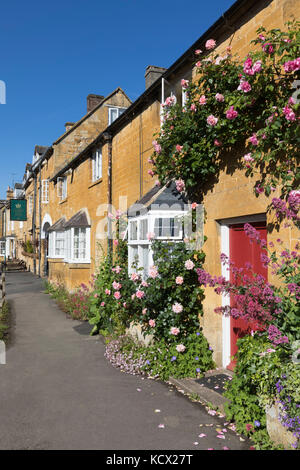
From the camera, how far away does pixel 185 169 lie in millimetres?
5715

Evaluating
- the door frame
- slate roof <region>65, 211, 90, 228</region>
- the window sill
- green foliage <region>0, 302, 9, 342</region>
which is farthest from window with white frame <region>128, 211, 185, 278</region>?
slate roof <region>65, 211, 90, 228</region>

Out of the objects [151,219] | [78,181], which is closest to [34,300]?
[78,181]

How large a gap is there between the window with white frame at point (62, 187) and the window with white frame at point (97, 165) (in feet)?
15.6

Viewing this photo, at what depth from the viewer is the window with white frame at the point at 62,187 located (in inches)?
698

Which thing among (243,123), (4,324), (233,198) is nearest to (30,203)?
(4,324)

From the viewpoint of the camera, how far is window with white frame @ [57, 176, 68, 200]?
58.1 feet

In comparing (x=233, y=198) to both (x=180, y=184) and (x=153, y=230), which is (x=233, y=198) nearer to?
(x=180, y=184)

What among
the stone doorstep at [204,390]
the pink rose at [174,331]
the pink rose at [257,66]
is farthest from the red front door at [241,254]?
the pink rose at [257,66]

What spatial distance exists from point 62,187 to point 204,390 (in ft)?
50.7

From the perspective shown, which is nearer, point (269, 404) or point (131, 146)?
point (269, 404)

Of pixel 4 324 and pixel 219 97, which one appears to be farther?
pixel 4 324

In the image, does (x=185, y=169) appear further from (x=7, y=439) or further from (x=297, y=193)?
(x=7, y=439)

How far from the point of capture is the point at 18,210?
30.0 meters

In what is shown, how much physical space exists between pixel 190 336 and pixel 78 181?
10.2 m
